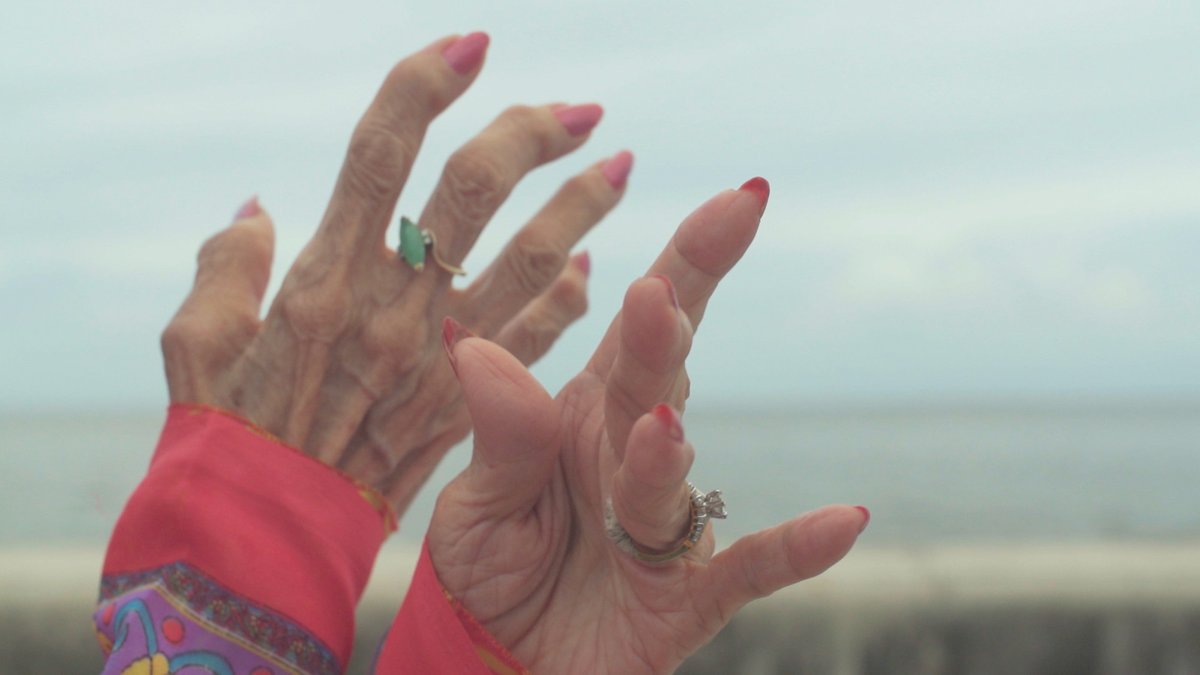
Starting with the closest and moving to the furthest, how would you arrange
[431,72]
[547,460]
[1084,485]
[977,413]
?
[547,460] → [431,72] → [1084,485] → [977,413]

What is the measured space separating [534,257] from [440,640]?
0.45 meters

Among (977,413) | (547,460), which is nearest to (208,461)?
(547,460)

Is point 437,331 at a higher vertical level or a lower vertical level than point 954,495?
lower

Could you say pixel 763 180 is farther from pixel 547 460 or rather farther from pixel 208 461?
pixel 208 461

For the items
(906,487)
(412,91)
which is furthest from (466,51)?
(906,487)

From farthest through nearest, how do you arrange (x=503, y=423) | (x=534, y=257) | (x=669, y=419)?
(x=534, y=257)
(x=503, y=423)
(x=669, y=419)

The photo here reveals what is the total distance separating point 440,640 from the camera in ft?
2.06

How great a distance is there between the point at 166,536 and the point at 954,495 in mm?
12330

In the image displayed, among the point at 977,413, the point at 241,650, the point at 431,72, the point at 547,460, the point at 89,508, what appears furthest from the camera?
the point at 977,413

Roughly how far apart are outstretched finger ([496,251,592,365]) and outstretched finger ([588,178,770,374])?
0.51 metres

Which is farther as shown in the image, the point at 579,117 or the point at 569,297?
the point at 569,297

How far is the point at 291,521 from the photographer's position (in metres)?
0.83

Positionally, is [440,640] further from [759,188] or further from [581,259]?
[581,259]

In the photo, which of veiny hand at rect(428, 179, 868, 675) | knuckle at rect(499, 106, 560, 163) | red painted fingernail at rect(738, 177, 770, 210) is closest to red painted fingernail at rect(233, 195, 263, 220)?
knuckle at rect(499, 106, 560, 163)
